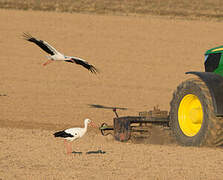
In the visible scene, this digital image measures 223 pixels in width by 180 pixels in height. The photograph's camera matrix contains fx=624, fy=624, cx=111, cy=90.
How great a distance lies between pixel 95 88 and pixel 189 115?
12889 millimetres

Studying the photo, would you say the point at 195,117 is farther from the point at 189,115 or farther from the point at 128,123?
the point at 128,123

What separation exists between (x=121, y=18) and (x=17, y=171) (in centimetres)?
2900

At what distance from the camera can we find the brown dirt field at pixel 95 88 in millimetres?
Answer: 9172

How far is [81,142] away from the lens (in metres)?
11.9

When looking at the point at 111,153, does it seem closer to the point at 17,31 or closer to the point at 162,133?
the point at 162,133

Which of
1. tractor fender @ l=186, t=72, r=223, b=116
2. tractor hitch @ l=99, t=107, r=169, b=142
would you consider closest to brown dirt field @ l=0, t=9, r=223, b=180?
tractor hitch @ l=99, t=107, r=169, b=142

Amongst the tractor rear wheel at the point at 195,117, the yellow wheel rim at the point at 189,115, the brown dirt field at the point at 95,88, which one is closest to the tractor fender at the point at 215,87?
the tractor rear wheel at the point at 195,117

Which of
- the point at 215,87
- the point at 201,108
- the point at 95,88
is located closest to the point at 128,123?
the point at 201,108

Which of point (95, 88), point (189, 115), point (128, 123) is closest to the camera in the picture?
point (189, 115)

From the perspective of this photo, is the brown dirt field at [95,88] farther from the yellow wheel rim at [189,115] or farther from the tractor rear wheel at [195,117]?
the yellow wheel rim at [189,115]

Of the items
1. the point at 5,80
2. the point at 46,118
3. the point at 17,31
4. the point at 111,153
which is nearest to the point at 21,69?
the point at 5,80

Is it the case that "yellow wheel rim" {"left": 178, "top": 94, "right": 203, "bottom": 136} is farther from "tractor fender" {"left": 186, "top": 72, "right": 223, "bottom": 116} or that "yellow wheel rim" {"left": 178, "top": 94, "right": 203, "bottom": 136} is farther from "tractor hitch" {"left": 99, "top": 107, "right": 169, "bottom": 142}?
"tractor hitch" {"left": 99, "top": 107, "right": 169, "bottom": 142}

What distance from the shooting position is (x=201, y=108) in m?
11.0

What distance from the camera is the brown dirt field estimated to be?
917 cm
